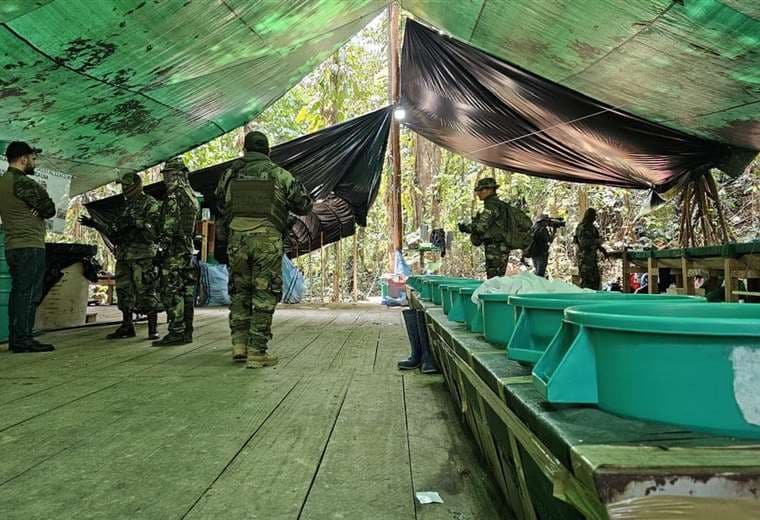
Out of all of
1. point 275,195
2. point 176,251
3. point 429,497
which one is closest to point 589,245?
point 275,195

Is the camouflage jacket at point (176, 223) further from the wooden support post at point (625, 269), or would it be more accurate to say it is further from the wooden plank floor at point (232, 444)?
the wooden support post at point (625, 269)

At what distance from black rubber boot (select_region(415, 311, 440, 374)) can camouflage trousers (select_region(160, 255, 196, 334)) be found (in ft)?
6.42

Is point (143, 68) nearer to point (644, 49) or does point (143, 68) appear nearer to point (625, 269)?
point (644, 49)

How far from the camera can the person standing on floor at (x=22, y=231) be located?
3.60 meters

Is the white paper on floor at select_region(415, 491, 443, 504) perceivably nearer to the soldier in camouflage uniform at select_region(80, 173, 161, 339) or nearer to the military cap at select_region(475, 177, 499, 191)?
the soldier in camouflage uniform at select_region(80, 173, 161, 339)

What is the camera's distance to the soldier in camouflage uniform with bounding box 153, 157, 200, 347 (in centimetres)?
390

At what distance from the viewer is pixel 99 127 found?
157 inches

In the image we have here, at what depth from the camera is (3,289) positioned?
4.02m

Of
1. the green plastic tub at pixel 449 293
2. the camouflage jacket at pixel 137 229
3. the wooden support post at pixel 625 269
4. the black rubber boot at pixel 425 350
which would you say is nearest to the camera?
the green plastic tub at pixel 449 293

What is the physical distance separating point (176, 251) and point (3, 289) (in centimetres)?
140

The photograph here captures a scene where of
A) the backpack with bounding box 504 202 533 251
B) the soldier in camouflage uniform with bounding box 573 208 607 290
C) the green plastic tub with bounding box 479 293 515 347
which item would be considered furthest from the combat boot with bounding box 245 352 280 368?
the soldier in camouflage uniform with bounding box 573 208 607 290

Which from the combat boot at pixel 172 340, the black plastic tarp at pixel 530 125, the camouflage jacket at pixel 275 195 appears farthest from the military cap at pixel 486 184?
the combat boot at pixel 172 340

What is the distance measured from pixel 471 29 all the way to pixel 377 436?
11.7ft

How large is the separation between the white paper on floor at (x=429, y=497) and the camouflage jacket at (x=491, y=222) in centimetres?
391
